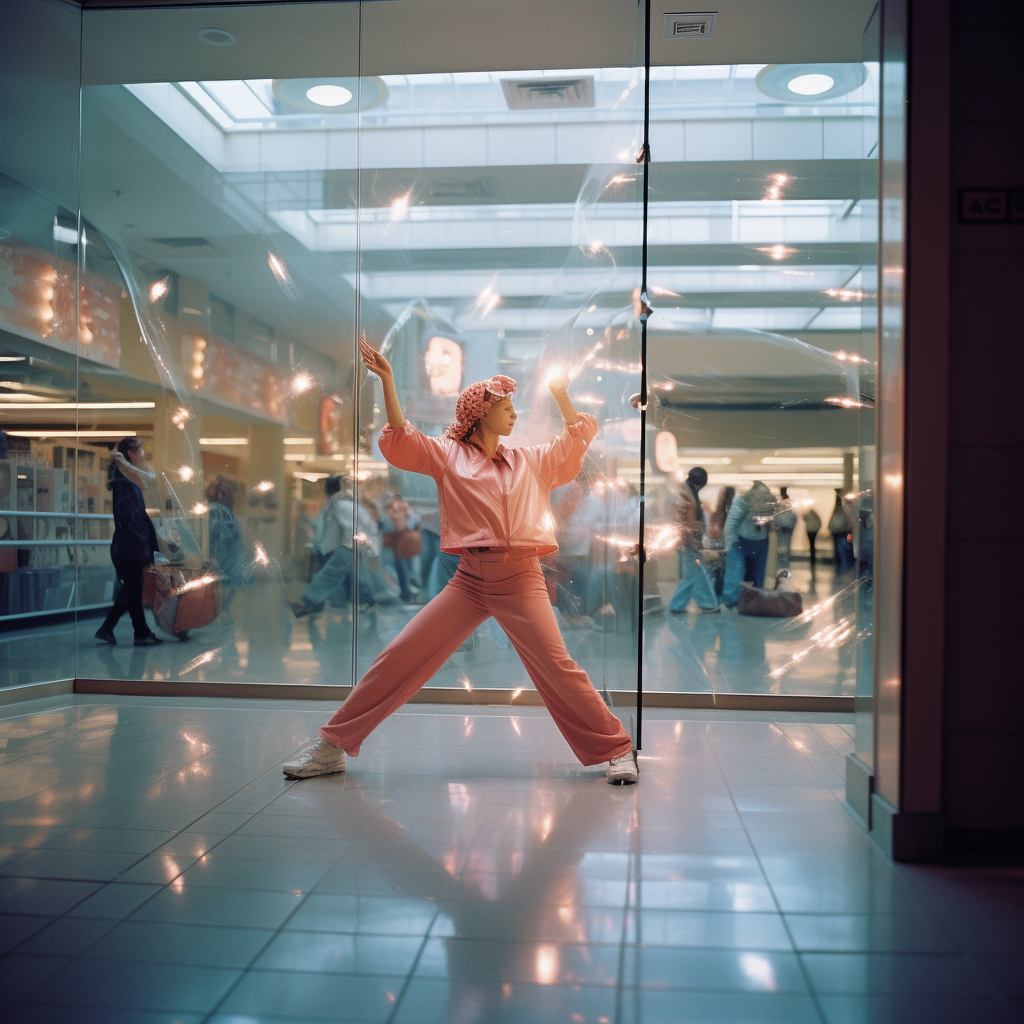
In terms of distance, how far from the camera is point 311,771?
3.13 m

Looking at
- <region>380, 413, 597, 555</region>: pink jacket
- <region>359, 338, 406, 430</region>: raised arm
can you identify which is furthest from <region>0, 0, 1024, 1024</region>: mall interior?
<region>359, 338, 406, 430</region>: raised arm

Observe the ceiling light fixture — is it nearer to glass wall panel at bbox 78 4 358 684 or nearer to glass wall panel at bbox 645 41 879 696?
glass wall panel at bbox 78 4 358 684

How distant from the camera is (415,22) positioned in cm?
439

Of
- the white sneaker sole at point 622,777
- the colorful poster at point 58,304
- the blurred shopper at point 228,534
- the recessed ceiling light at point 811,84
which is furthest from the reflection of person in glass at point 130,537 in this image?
the recessed ceiling light at point 811,84

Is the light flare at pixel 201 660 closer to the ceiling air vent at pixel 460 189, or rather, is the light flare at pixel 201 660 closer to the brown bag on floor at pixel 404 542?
the brown bag on floor at pixel 404 542

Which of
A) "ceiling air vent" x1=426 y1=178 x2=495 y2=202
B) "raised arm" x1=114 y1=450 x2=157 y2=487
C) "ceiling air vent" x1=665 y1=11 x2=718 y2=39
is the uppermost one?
"ceiling air vent" x1=665 y1=11 x2=718 y2=39

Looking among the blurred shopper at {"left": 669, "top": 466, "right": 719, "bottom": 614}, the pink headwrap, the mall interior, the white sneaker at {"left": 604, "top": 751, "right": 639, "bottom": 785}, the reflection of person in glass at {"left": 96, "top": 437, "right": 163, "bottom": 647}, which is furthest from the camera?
the reflection of person in glass at {"left": 96, "top": 437, "right": 163, "bottom": 647}

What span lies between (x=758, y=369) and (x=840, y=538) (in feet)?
3.37

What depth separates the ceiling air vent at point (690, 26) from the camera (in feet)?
13.7

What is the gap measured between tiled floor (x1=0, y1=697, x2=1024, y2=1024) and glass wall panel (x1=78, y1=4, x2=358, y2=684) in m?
1.45

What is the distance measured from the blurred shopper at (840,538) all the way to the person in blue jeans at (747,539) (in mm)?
329

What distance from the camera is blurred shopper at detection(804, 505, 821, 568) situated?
4.46 meters

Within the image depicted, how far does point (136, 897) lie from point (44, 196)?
421cm

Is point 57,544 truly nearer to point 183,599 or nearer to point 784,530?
point 183,599
